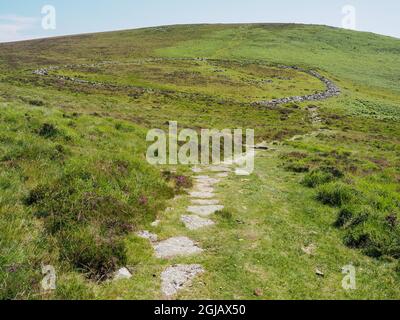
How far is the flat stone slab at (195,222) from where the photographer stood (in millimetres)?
8945

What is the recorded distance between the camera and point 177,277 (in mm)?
6508

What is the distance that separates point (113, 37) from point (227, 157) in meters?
158

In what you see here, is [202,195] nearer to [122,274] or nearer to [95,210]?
[95,210]

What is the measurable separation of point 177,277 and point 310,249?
3478mm

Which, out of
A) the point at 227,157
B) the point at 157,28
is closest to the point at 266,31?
the point at 157,28

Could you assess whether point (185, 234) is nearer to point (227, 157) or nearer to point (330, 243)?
point (330, 243)

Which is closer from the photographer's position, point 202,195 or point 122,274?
point 122,274

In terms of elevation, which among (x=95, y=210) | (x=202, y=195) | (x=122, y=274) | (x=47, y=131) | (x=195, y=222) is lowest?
(x=202, y=195)

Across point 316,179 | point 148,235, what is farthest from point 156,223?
point 316,179

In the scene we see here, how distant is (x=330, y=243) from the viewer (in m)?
8.64

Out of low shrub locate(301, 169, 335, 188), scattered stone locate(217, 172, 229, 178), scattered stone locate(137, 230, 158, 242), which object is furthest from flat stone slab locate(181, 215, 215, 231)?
A: low shrub locate(301, 169, 335, 188)

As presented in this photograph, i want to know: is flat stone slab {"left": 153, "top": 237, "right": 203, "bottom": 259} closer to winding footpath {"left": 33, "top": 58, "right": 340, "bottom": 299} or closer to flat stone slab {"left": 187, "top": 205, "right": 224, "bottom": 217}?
winding footpath {"left": 33, "top": 58, "right": 340, "bottom": 299}

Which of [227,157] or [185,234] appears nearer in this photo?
[185,234]

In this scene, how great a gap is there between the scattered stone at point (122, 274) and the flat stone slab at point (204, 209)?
12.1 feet
